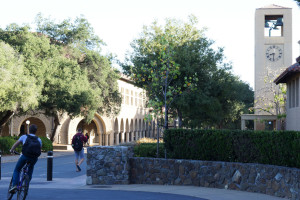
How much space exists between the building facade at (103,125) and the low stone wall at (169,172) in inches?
1288

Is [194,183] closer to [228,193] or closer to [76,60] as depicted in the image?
[228,193]

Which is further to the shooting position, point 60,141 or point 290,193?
Result: point 60,141

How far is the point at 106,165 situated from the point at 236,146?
3.77 meters

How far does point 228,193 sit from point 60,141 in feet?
150

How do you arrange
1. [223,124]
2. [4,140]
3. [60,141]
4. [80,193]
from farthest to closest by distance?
[223,124]
[60,141]
[4,140]
[80,193]

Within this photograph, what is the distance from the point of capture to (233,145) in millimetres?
14000

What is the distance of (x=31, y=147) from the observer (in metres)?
10.3

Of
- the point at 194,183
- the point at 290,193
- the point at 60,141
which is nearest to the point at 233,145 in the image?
the point at 194,183

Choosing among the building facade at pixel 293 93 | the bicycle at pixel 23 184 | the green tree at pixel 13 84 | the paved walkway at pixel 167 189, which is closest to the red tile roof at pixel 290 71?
the building facade at pixel 293 93

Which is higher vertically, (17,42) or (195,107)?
(17,42)

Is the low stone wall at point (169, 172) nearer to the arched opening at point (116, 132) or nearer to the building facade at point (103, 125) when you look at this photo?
the building facade at point (103, 125)

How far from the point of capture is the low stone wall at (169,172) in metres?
12.8

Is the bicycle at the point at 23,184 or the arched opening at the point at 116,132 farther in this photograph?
the arched opening at the point at 116,132

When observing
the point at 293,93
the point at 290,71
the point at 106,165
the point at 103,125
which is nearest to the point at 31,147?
the point at 106,165
